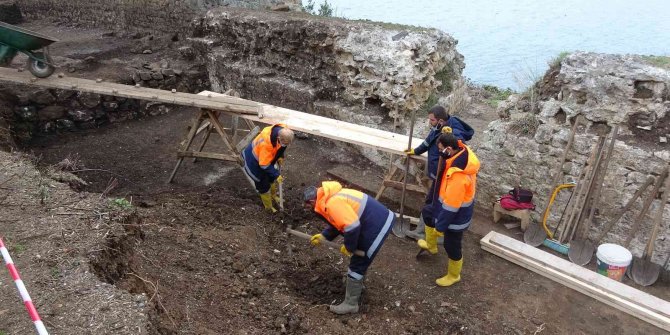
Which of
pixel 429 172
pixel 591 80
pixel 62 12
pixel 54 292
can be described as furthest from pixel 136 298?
pixel 62 12

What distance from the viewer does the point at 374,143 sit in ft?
19.9

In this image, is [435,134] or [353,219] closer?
[353,219]

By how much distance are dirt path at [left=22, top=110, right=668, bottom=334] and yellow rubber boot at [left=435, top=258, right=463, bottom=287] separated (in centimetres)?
10

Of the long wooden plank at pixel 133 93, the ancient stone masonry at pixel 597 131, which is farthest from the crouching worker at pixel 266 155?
the ancient stone masonry at pixel 597 131

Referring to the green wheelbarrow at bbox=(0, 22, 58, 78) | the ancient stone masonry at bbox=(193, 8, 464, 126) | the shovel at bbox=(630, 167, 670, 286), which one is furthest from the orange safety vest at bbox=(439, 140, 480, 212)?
the green wheelbarrow at bbox=(0, 22, 58, 78)

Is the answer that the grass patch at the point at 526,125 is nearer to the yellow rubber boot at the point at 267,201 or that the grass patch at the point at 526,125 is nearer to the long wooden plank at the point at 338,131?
the long wooden plank at the point at 338,131

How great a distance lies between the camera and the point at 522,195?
6.15 metres

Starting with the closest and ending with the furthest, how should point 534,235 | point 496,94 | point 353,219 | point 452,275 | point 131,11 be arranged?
point 353,219 < point 452,275 < point 534,235 < point 496,94 < point 131,11

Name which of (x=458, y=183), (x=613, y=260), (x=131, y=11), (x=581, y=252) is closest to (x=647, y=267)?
(x=613, y=260)

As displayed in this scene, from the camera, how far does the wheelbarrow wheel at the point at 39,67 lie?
21.6 feet

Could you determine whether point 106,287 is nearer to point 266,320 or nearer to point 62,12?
point 266,320

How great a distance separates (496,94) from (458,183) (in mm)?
6175

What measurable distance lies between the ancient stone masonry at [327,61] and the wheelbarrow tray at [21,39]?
11.5ft

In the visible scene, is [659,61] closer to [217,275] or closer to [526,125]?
[526,125]
